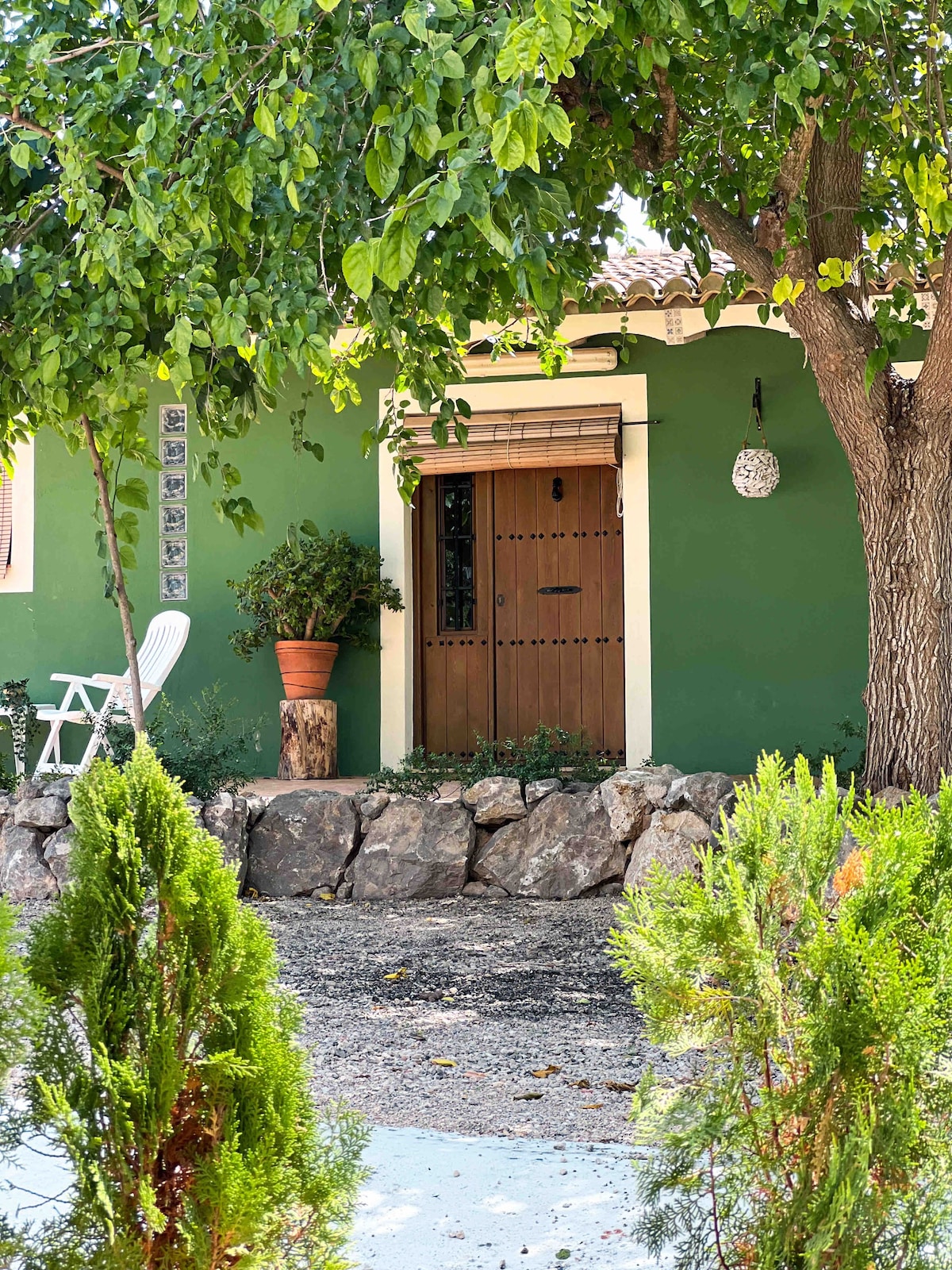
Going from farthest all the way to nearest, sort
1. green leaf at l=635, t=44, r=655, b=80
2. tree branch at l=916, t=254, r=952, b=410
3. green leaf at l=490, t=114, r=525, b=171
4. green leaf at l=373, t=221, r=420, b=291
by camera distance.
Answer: tree branch at l=916, t=254, r=952, b=410 → green leaf at l=635, t=44, r=655, b=80 → green leaf at l=373, t=221, r=420, b=291 → green leaf at l=490, t=114, r=525, b=171

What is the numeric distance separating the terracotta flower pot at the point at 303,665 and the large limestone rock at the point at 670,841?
Answer: 109 inches

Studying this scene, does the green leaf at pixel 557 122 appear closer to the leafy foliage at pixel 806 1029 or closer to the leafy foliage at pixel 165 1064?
the leafy foliage at pixel 806 1029

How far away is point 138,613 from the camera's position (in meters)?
7.64

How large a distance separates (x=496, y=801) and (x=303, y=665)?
2.25 meters

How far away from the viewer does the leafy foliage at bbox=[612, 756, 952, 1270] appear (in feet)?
3.95

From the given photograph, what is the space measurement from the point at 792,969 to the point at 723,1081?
147 mm

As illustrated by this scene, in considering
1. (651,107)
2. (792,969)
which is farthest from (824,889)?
(651,107)

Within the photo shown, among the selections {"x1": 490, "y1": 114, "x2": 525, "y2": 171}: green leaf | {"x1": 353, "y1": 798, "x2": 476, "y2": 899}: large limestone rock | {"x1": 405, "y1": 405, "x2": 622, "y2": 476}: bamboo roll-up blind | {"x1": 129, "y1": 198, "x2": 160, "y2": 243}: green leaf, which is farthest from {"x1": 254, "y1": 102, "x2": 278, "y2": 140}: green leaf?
{"x1": 405, "y1": 405, "x2": 622, "y2": 476}: bamboo roll-up blind

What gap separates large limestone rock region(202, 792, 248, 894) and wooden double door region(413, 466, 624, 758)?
2.45m

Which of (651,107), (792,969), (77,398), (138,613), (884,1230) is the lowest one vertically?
(884,1230)

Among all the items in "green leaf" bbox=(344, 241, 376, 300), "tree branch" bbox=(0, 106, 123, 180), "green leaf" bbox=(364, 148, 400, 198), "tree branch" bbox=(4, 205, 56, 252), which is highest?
"tree branch" bbox=(0, 106, 123, 180)

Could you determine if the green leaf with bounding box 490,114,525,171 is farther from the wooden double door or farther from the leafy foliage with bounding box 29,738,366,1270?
the wooden double door

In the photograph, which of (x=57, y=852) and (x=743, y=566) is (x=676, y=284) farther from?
(x=57, y=852)

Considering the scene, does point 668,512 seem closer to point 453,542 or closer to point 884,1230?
point 453,542
